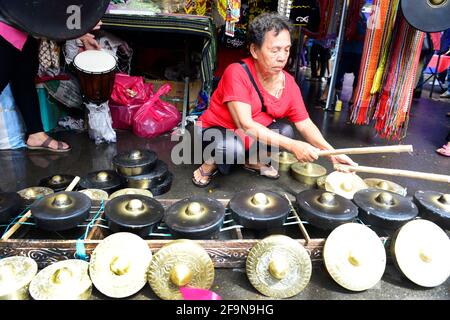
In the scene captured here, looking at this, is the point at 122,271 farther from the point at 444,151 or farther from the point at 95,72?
the point at 444,151

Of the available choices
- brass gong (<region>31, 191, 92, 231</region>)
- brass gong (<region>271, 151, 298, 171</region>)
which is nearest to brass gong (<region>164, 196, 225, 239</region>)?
brass gong (<region>31, 191, 92, 231</region>)

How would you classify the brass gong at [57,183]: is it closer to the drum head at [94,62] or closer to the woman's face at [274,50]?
the drum head at [94,62]

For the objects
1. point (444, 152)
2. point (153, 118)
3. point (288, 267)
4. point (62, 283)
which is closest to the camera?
point (62, 283)

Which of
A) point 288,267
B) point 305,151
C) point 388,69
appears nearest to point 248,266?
point 288,267

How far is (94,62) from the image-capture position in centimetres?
271

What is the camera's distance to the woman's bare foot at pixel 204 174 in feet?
7.75

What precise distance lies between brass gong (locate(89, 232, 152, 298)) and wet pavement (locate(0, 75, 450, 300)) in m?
0.09

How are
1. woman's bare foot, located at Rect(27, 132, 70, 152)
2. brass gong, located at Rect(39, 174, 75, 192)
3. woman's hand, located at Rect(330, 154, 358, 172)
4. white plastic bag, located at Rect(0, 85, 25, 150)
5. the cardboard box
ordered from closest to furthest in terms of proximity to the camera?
woman's hand, located at Rect(330, 154, 358, 172) → brass gong, located at Rect(39, 174, 75, 192) → white plastic bag, located at Rect(0, 85, 25, 150) → woman's bare foot, located at Rect(27, 132, 70, 152) → the cardboard box

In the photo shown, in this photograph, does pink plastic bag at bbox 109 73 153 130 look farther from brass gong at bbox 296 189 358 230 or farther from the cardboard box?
brass gong at bbox 296 189 358 230

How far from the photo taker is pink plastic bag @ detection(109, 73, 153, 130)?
3193 mm

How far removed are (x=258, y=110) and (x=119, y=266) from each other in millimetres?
1241

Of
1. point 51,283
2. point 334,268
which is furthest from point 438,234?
point 51,283

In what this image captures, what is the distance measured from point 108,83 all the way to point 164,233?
1660mm

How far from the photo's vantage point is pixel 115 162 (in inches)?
78.6
